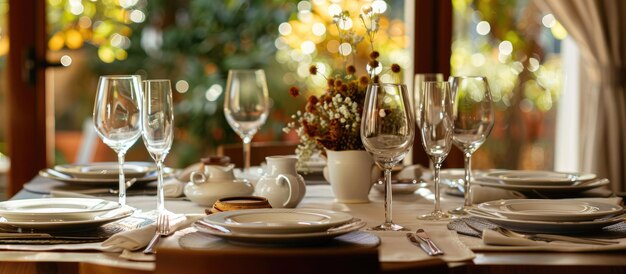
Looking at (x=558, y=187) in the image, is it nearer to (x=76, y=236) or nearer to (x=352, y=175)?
(x=352, y=175)

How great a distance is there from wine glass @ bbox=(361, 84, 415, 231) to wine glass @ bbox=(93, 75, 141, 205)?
0.47 m

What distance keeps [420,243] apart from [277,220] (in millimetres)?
240

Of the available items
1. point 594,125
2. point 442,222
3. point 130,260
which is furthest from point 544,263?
point 594,125

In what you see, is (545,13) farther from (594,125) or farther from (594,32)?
(594,125)

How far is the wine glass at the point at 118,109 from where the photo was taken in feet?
5.77

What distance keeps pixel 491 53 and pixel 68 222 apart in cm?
262

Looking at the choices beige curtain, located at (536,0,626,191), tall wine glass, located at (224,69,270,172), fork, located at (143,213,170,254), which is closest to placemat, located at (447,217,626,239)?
fork, located at (143,213,170,254)

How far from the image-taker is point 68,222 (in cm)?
153

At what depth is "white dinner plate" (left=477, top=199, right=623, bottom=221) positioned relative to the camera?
5.06ft

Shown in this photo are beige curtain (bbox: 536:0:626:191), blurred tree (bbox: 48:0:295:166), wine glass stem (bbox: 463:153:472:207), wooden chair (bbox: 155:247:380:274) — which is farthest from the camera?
blurred tree (bbox: 48:0:295:166)

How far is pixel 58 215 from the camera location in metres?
1.60

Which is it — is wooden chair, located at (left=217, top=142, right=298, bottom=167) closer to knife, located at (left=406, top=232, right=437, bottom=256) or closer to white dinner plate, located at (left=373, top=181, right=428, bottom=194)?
white dinner plate, located at (left=373, top=181, right=428, bottom=194)

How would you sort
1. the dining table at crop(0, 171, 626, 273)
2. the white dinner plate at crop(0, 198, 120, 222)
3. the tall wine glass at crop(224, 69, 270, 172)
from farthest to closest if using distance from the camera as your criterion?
the tall wine glass at crop(224, 69, 270, 172), the white dinner plate at crop(0, 198, 120, 222), the dining table at crop(0, 171, 626, 273)

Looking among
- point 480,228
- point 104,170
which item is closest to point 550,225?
point 480,228
